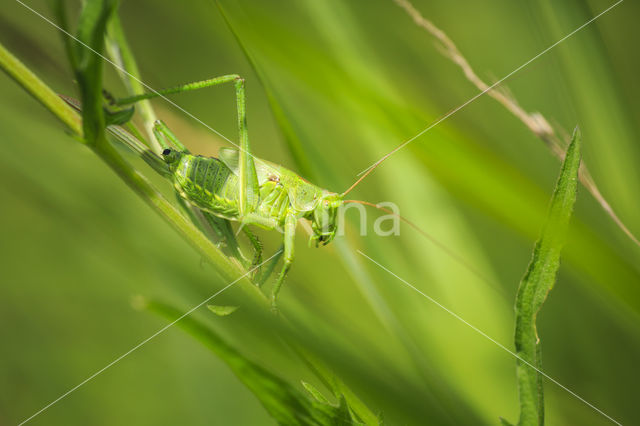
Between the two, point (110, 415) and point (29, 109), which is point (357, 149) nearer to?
point (29, 109)

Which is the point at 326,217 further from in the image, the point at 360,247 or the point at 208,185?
the point at 208,185

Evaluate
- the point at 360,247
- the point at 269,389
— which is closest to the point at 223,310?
the point at 269,389

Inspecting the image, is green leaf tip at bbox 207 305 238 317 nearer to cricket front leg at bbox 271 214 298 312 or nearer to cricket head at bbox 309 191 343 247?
cricket front leg at bbox 271 214 298 312

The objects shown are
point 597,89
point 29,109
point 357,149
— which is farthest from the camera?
point 357,149

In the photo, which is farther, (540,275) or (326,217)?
(326,217)

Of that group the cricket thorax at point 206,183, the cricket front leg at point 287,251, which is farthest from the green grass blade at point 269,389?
the cricket thorax at point 206,183

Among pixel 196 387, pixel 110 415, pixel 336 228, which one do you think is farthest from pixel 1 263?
pixel 336 228

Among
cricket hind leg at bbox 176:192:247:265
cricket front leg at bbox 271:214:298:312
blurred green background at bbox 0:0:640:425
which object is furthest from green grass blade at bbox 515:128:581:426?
cricket hind leg at bbox 176:192:247:265
